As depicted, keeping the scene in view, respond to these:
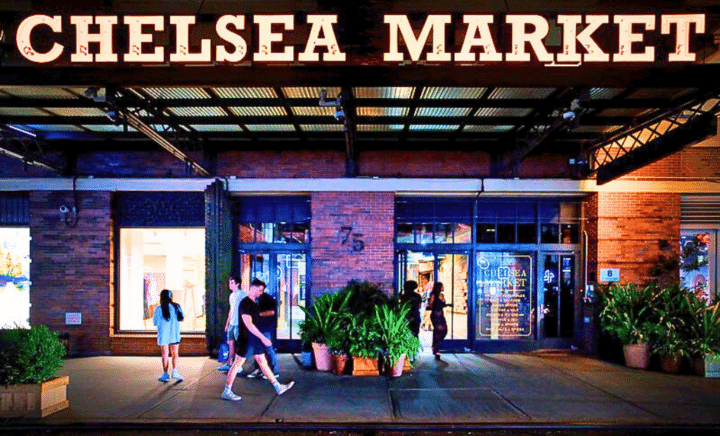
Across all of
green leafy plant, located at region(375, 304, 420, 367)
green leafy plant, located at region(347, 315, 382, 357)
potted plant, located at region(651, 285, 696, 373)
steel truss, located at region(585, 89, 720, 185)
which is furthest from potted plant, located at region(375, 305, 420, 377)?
steel truss, located at region(585, 89, 720, 185)

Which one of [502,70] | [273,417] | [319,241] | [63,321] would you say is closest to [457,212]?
[319,241]

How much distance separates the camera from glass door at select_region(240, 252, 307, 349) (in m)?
12.8

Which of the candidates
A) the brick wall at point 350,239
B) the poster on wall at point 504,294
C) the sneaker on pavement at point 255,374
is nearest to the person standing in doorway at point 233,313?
the sneaker on pavement at point 255,374

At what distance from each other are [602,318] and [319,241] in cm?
677

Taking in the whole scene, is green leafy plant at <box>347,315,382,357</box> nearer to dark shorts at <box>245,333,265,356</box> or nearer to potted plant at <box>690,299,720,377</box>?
dark shorts at <box>245,333,265,356</box>

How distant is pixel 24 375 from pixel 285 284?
6.28 metres

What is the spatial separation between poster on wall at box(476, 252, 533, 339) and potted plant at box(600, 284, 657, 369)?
2.00 meters

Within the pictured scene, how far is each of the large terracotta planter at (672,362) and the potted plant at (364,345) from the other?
19.7ft

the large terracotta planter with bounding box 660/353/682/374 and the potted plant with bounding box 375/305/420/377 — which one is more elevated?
the potted plant with bounding box 375/305/420/377

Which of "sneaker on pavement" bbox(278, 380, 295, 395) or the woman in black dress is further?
the woman in black dress

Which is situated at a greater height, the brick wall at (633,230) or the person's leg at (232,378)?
the brick wall at (633,230)

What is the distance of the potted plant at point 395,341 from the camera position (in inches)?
379

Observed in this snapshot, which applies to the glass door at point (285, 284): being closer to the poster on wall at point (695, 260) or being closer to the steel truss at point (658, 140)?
the steel truss at point (658, 140)

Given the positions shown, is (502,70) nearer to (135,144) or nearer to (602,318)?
(602,318)
